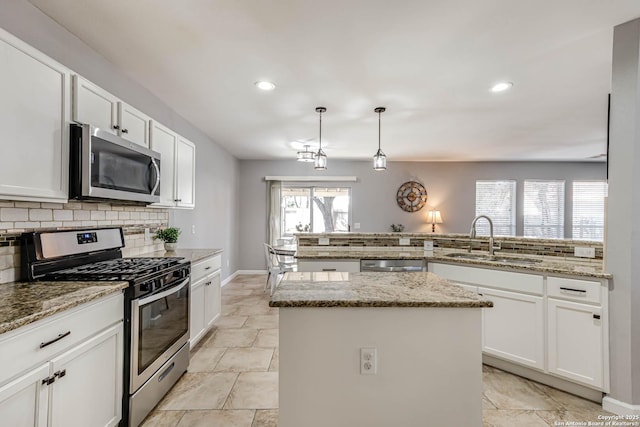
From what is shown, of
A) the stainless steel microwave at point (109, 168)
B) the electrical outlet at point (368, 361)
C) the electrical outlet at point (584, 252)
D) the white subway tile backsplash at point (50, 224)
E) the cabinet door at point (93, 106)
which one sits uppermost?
the cabinet door at point (93, 106)

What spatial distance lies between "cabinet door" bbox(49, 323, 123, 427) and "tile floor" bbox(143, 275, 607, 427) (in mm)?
422

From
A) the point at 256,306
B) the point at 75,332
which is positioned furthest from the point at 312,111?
the point at 75,332

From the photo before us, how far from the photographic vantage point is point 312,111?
358cm

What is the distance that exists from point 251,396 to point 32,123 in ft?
6.79

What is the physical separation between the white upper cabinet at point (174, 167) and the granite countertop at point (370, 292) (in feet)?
5.61

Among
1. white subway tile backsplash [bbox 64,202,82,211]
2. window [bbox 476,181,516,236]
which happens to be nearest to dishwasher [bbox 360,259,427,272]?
white subway tile backsplash [bbox 64,202,82,211]

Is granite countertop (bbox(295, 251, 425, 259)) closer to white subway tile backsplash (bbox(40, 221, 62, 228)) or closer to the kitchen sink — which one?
the kitchen sink

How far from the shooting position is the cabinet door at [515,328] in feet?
7.63

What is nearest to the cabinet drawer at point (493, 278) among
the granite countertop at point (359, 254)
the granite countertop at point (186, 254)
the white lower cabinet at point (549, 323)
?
the white lower cabinet at point (549, 323)

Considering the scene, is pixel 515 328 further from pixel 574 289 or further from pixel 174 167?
pixel 174 167

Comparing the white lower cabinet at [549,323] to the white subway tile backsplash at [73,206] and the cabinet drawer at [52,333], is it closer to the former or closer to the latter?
the cabinet drawer at [52,333]

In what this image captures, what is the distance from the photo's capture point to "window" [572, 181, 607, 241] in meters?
6.55

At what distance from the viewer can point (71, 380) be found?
1360mm

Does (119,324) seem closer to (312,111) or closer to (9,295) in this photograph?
(9,295)
